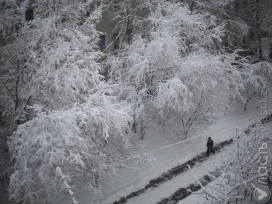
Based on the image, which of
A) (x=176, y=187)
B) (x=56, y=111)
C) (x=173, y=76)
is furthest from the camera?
(x=173, y=76)

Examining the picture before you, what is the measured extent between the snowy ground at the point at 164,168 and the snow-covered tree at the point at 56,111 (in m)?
0.99

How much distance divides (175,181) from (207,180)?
1.70m

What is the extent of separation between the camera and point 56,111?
9.05 m

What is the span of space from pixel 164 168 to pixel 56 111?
23.4ft

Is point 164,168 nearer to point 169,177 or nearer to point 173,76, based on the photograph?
point 169,177

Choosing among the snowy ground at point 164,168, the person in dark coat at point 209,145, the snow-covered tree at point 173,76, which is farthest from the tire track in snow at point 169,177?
the snow-covered tree at point 173,76

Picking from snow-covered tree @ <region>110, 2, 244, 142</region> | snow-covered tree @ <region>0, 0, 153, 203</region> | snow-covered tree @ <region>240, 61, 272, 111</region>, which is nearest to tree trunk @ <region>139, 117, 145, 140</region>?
snow-covered tree @ <region>110, 2, 244, 142</region>

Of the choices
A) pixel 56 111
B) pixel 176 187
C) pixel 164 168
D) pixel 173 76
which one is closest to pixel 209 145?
pixel 164 168

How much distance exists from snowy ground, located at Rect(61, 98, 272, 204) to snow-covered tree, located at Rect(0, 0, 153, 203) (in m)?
0.99

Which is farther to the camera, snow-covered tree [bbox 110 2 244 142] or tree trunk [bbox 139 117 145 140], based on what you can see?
tree trunk [bbox 139 117 145 140]

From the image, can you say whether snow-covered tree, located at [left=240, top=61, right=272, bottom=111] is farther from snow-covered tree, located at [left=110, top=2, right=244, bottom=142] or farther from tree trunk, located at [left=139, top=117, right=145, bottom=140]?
tree trunk, located at [left=139, top=117, right=145, bottom=140]

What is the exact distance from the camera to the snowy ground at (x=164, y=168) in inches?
445

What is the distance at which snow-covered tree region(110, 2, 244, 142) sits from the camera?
1308cm

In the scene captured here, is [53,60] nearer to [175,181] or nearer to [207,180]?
[175,181]
